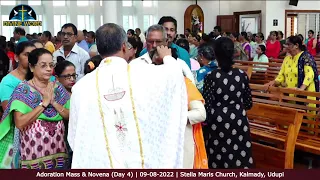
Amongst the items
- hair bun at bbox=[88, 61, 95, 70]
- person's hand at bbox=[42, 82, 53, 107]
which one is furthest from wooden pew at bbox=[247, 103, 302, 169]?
person's hand at bbox=[42, 82, 53, 107]

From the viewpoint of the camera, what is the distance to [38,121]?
2395mm

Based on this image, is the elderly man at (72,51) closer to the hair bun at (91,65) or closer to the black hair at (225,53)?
the hair bun at (91,65)

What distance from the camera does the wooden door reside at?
17.0 m

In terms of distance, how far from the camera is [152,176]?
214cm

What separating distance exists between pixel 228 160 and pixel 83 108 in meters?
1.55

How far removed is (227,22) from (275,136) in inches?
539

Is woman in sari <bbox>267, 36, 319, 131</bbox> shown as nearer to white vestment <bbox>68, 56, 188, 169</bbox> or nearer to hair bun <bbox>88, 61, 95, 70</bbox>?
hair bun <bbox>88, 61, 95, 70</bbox>

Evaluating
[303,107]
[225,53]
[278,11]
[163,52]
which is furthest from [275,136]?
[278,11]

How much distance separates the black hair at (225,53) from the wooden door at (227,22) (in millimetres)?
13989

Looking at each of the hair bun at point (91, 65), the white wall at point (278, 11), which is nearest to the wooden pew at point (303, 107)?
the hair bun at point (91, 65)

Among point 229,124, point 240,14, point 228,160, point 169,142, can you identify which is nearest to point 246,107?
point 229,124

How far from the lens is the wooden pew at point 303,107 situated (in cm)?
385

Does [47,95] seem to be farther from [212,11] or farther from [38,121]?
[212,11]

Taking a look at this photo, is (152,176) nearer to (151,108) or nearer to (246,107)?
(151,108)
